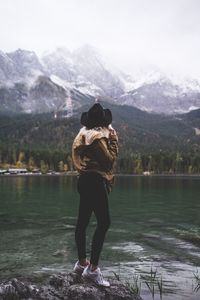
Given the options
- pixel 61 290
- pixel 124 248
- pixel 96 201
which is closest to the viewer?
pixel 61 290

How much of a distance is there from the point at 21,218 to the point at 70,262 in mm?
18826

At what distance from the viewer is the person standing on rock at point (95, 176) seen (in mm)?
10961

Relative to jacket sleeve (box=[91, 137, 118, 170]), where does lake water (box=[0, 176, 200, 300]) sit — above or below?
below

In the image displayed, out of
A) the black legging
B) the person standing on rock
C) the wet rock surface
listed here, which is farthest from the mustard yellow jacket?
the wet rock surface

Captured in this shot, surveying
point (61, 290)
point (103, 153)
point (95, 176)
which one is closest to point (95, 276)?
point (61, 290)

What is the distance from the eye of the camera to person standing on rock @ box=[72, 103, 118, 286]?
11.0m

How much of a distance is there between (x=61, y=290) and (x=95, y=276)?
1.04 meters

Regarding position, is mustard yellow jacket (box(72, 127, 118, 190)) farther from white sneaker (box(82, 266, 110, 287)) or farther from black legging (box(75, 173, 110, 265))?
white sneaker (box(82, 266, 110, 287))

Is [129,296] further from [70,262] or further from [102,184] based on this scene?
[70,262]

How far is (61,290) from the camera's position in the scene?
10117 millimetres

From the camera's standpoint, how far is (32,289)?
9.91 m

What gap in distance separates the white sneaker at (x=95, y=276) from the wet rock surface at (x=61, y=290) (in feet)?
0.50

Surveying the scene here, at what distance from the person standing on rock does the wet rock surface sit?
45 cm

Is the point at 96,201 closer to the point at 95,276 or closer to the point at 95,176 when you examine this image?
the point at 95,176
